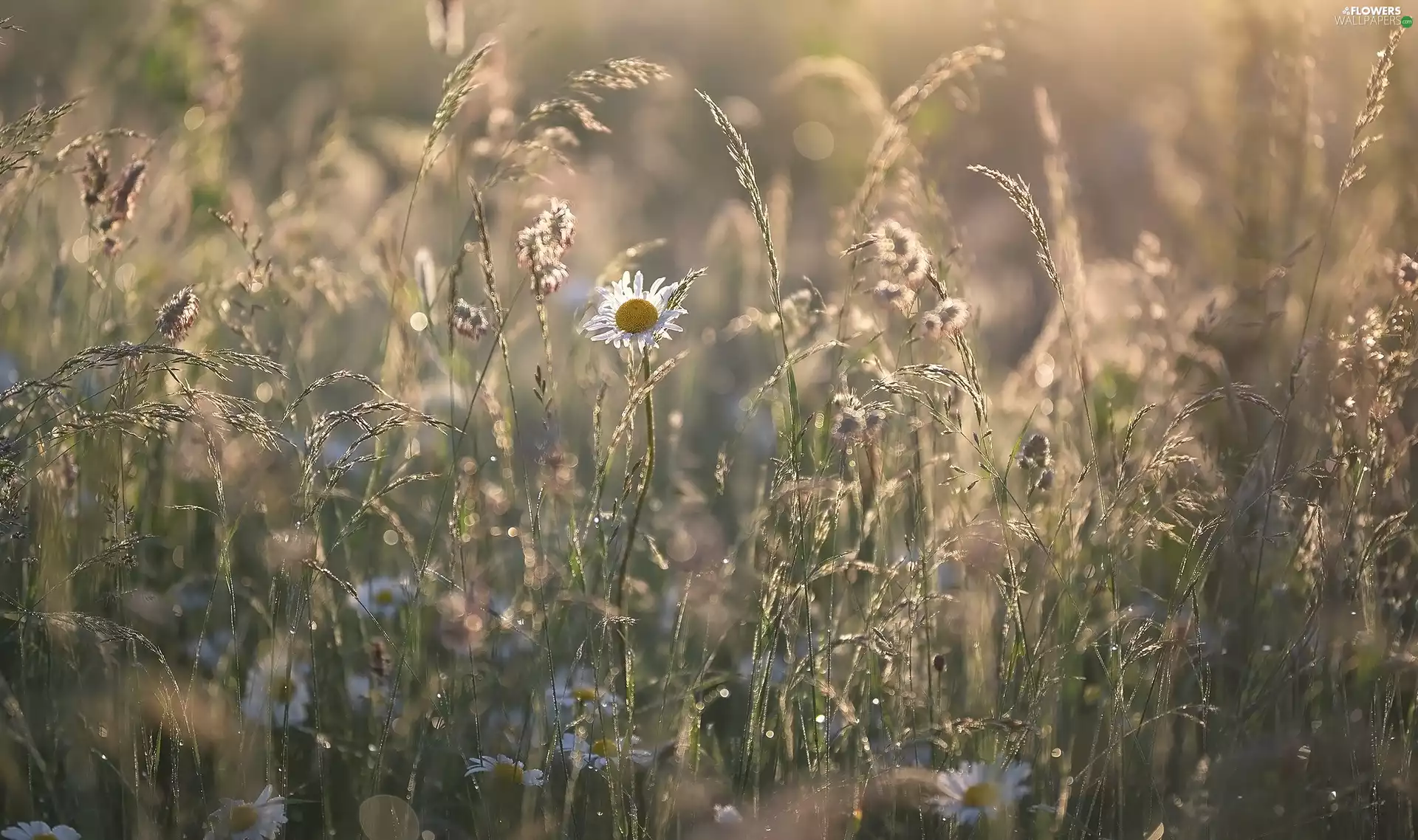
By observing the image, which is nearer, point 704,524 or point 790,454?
point 790,454

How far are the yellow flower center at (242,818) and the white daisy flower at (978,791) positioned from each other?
0.81 meters

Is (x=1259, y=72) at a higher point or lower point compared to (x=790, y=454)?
higher

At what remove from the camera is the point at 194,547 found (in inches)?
88.0

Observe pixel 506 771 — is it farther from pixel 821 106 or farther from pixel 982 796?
pixel 821 106

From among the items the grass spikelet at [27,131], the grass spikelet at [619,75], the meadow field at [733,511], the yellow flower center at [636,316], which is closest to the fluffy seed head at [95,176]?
the meadow field at [733,511]

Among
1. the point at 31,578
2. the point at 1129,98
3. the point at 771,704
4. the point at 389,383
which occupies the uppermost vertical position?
the point at 1129,98

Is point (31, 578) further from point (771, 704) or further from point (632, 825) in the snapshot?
point (771, 704)

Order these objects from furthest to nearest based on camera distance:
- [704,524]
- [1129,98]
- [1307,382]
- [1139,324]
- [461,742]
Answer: [1129,98] → [1139,324] → [704,524] → [461,742] → [1307,382]

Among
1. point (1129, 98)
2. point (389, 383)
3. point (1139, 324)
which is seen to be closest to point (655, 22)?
point (1129, 98)

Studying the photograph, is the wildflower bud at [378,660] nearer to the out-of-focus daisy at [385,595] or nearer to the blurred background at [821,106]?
the out-of-focus daisy at [385,595]

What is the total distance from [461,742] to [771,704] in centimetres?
50

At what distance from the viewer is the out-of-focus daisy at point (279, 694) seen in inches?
68.5

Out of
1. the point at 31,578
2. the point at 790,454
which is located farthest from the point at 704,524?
the point at 31,578

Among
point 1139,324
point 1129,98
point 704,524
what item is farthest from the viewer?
point 1129,98
